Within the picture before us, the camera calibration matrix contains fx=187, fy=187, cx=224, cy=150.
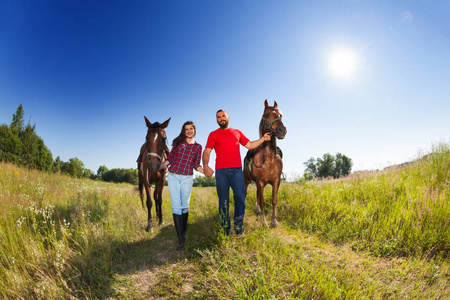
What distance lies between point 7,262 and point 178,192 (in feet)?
9.92

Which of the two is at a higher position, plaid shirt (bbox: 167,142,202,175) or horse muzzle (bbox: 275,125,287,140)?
horse muzzle (bbox: 275,125,287,140)

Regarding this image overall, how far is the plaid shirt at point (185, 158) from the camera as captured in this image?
4.34 meters

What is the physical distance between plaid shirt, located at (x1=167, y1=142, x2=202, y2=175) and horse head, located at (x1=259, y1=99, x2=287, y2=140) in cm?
177

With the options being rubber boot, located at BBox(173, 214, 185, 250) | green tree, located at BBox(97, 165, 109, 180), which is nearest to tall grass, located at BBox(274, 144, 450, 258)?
rubber boot, located at BBox(173, 214, 185, 250)

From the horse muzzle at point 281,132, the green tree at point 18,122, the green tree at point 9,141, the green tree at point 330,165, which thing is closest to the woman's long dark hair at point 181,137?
the horse muzzle at point 281,132

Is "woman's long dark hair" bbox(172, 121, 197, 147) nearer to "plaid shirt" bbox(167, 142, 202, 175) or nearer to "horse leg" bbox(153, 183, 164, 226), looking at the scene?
"plaid shirt" bbox(167, 142, 202, 175)

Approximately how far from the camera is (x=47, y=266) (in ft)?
10.2

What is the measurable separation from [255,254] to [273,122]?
9.61ft

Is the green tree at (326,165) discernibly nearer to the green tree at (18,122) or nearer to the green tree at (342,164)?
the green tree at (342,164)

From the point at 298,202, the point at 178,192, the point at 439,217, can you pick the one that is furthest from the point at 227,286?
the point at 439,217

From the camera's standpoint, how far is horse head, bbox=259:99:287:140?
14.7 feet

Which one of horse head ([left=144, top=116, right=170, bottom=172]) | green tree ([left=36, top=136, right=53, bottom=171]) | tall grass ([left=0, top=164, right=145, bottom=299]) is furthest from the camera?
green tree ([left=36, top=136, right=53, bottom=171])

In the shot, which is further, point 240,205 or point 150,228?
point 150,228

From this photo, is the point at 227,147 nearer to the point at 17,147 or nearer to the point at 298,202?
the point at 298,202
